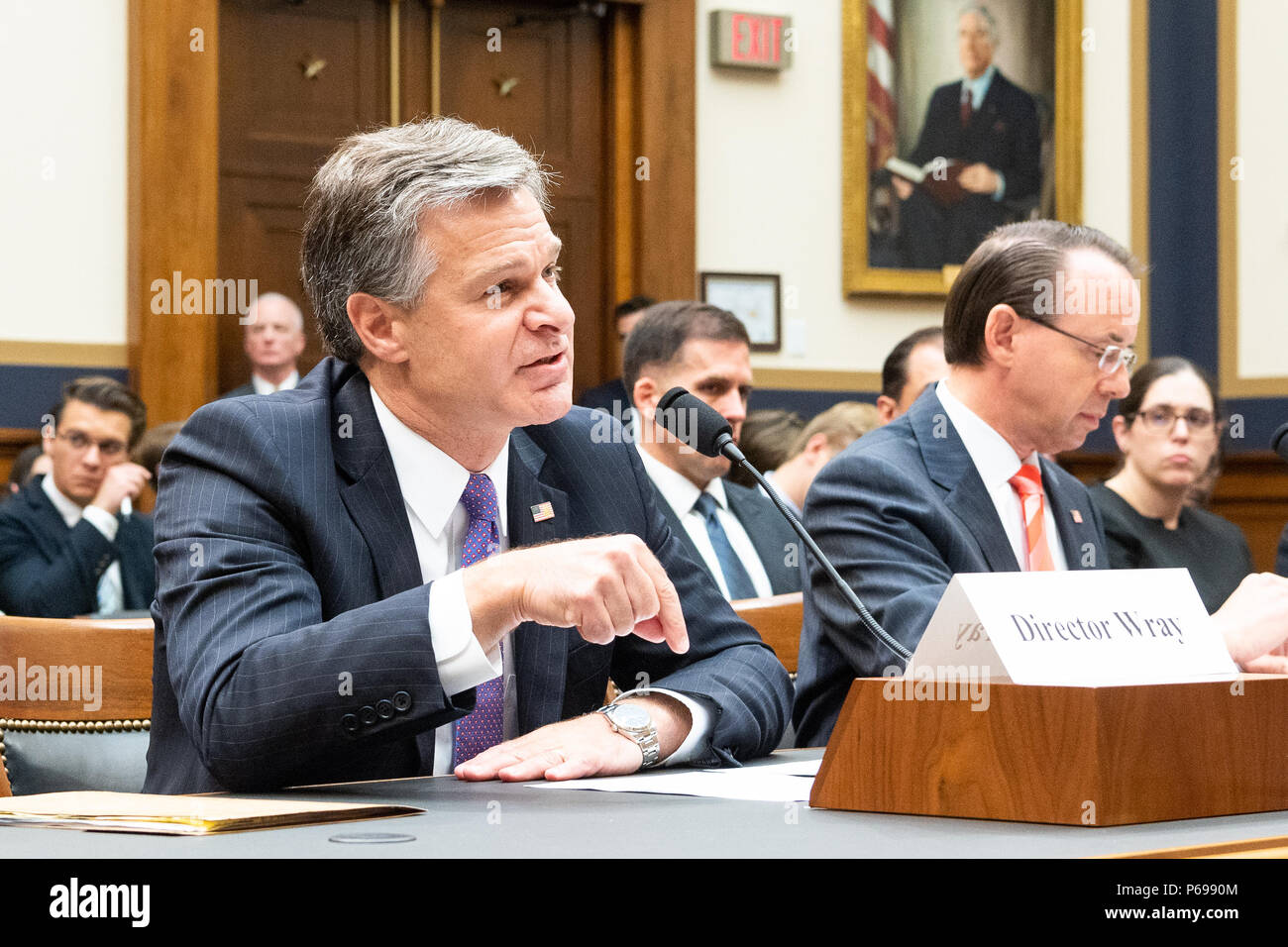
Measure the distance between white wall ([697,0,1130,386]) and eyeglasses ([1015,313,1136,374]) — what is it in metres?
4.27

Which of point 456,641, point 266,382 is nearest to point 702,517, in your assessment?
point 266,382

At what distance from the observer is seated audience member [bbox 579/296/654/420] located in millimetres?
6086

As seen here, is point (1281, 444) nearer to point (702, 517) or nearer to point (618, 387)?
point (702, 517)

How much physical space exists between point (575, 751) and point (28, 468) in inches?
162

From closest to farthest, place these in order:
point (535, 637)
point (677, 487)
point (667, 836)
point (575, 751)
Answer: point (667, 836) < point (575, 751) < point (535, 637) < point (677, 487)

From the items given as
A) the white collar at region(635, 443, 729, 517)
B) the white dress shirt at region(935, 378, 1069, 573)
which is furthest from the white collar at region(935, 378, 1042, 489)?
the white collar at region(635, 443, 729, 517)

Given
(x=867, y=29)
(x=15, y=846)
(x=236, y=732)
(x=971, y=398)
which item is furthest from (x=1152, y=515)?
(x=15, y=846)

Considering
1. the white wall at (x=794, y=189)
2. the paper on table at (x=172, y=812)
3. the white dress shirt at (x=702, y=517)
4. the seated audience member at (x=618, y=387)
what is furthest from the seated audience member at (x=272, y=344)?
the paper on table at (x=172, y=812)

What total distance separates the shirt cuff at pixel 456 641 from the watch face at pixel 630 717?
9.4 inches

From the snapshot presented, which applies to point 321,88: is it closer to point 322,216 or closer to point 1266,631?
point 322,216

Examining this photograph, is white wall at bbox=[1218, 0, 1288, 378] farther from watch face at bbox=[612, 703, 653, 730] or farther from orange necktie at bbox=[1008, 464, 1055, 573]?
watch face at bbox=[612, 703, 653, 730]

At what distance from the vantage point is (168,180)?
5.93 meters

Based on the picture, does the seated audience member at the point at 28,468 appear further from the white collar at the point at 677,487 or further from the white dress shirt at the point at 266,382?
the white collar at the point at 677,487

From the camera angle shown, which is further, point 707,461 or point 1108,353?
point 707,461
